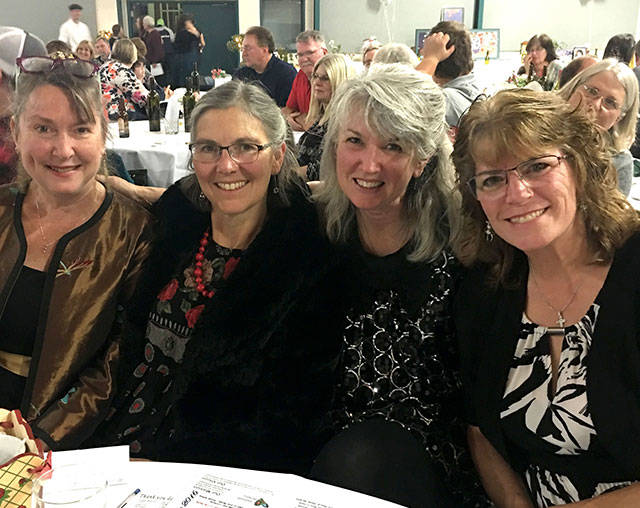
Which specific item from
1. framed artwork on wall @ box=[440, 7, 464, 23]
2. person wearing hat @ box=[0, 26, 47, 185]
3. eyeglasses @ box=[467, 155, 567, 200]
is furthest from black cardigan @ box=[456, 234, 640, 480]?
framed artwork on wall @ box=[440, 7, 464, 23]

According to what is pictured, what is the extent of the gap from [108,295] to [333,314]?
0.64m

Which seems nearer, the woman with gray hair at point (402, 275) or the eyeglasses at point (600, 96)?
the woman with gray hair at point (402, 275)

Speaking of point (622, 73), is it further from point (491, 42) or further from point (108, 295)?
point (491, 42)

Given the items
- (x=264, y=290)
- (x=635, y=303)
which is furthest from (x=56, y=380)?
(x=635, y=303)

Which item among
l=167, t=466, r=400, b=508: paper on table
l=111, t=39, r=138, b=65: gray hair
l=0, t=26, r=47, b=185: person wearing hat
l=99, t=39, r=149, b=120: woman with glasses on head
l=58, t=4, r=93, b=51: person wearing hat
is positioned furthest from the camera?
l=58, t=4, r=93, b=51: person wearing hat

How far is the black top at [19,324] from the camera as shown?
1.73 metres

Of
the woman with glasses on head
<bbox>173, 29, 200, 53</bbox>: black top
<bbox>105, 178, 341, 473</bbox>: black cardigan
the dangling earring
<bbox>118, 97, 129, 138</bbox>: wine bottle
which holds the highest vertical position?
<bbox>173, 29, 200, 53</bbox>: black top

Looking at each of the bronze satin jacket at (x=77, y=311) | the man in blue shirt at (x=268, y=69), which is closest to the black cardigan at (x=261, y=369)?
the bronze satin jacket at (x=77, y=311)

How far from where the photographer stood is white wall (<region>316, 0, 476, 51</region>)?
1164cm

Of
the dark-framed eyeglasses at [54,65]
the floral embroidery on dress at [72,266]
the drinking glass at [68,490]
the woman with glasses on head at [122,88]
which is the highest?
the dark-framed eyeglasses at [54,65]

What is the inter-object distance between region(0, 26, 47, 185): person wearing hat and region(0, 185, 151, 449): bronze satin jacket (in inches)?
13.8

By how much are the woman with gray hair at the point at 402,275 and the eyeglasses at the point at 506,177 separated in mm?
301

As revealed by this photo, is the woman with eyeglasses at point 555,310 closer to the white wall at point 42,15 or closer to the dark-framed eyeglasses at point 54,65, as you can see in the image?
the dark-framed eyeglasses at point 54,65

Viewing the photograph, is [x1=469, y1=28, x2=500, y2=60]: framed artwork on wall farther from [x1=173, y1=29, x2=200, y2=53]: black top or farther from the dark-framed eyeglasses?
the dark-framed eyeglasses
